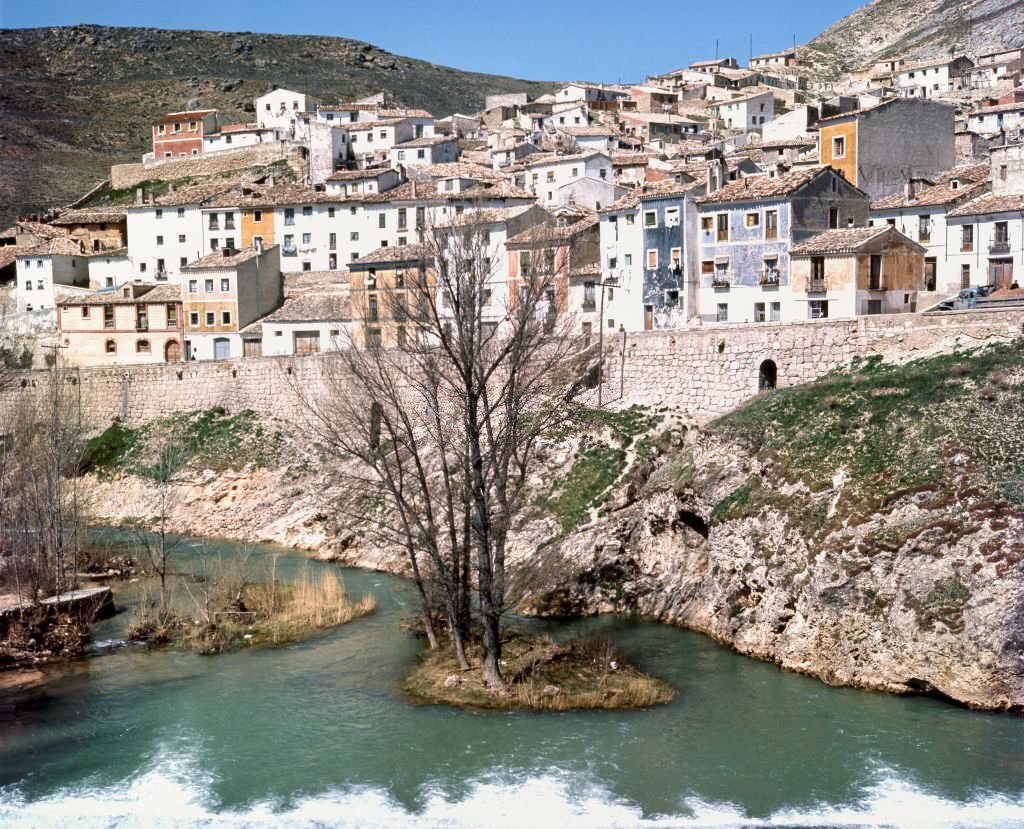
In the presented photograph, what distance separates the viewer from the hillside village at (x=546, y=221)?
157 ft

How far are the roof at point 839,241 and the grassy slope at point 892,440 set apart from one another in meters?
11.4

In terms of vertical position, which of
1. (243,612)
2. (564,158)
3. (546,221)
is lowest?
(243,612)

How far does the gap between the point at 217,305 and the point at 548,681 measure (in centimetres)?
4630

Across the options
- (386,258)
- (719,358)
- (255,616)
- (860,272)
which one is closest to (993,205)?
(860,272)

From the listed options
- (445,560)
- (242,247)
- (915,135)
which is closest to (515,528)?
(445,560)

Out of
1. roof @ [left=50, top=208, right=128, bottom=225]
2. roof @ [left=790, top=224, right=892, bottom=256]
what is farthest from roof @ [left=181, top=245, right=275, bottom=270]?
roof @ [left=790, top=224, right=892, bottom=256]

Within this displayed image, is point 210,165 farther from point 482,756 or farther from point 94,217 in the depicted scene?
point 482,756

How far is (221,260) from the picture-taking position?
68.8 metres

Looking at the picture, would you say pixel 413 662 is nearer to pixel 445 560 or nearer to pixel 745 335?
pixel 445 560

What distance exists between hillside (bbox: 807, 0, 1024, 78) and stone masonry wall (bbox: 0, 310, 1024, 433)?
11066 cm

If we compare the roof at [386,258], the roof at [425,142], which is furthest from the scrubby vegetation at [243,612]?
the roof at [425,142]

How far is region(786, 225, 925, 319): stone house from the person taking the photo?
45.5m

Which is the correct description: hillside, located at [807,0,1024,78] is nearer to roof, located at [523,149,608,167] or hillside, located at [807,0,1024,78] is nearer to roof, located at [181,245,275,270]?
roof, located at [523,149,608,167]

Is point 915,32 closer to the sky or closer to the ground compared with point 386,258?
closer to the sky
